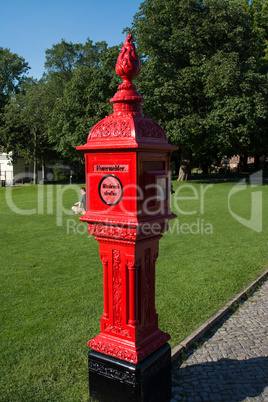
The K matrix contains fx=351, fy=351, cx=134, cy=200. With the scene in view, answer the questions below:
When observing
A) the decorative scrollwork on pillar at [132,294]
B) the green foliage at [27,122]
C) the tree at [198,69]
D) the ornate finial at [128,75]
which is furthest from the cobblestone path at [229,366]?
the green foliage at [27,122]

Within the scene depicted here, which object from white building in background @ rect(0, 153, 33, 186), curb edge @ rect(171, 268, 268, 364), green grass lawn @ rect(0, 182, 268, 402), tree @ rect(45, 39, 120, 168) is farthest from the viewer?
white building in background @ rect(0, 153, 33, 186)

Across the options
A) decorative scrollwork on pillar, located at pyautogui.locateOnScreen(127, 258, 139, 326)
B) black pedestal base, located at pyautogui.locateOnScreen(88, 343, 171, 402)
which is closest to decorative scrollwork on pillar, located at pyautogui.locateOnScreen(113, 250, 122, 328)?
decorative scrollwork on pillar, located at pyautogui.locateOnScreen(127, 258, 139, 326)

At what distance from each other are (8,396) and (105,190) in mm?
2436

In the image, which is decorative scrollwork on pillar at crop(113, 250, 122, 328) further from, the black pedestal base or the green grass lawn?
the green grass lawn

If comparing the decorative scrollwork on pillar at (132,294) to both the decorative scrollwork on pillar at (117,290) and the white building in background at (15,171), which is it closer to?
the decorative scrollwork on pillar at (117,290)

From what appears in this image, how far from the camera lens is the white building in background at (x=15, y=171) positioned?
4255 cm

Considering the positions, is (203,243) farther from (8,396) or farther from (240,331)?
(8,396)

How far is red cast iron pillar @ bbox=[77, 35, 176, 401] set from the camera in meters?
3.29

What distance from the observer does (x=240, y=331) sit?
→ 5242mm

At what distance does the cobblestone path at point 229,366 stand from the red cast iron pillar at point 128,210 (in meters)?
0.76

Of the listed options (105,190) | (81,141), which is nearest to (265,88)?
(81,141)

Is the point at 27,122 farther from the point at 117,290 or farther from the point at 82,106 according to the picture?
the point at 117,290

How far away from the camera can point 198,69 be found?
77.6 ft

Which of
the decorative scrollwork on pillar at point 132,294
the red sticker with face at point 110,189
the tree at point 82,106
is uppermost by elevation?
the tree at point 82,106
